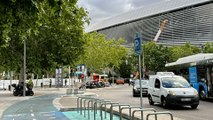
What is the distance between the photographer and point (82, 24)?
3978 cm

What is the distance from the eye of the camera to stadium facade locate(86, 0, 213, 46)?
10612cm

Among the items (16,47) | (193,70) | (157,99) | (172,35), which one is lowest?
(157,99)

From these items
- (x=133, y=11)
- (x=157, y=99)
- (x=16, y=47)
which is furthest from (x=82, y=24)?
(x=133, y=11)

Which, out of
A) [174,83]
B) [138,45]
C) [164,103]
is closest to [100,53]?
[174,83]

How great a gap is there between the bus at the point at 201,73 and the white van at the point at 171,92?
3.41 meters

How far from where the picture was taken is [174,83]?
19531 millimetres

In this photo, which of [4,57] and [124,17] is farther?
[124,17]

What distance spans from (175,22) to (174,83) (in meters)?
100

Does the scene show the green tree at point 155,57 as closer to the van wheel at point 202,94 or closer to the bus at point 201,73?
the bus at point 201,73

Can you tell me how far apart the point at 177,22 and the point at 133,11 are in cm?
3213

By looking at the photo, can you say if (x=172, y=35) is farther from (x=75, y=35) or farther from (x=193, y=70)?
(x=193, y=70)

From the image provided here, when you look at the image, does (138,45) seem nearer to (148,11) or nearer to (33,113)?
(33,113)

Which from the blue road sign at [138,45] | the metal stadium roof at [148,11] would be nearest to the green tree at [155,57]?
the metal stadium roof at [148,11]

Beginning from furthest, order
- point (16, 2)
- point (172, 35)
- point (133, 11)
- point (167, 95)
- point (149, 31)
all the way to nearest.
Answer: point (133, 11), point (149, 31), point (172, 35), point (167, 95), point (16, 2)
